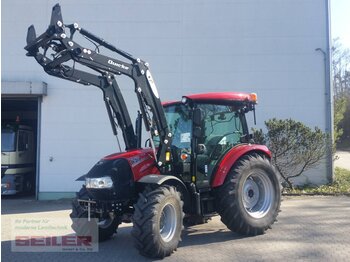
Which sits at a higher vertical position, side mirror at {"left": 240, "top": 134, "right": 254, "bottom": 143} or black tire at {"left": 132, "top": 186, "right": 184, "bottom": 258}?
side mirror at {"left": 240, "top": 134, "right": 254, "bottom": 143}

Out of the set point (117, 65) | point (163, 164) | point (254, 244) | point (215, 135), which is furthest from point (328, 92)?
point (117, 65)

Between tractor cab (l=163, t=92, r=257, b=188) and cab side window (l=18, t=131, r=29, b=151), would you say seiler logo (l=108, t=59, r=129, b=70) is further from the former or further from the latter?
cab side window (l=18, t=131, r=29, b=151)

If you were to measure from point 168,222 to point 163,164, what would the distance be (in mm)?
983

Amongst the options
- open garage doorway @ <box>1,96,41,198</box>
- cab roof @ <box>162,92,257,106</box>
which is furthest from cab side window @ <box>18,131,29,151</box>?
cab roof @ <box>162,92,257,106</box>

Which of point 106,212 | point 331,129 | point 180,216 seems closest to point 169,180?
point 180,216

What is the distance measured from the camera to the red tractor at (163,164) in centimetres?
605

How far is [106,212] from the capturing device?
21.2 feet

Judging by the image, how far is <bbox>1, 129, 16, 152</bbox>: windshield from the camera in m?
14.9

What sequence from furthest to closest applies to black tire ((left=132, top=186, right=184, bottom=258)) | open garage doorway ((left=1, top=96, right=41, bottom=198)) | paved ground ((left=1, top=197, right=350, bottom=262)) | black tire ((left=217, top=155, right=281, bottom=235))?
open garage doorway ((left=1, top=96, right=41, bottom=198)), black tire ((left=217, top=155, right=281, bottom=235)), paved ground ((left=1, top=197, right=350, bottom=262)), black tire ((left=132, top=186, right=184, bottom=258))

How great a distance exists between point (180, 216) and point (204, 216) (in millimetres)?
895

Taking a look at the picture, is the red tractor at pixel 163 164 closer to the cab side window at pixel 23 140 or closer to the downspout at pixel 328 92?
the downspout at pixel 328 92

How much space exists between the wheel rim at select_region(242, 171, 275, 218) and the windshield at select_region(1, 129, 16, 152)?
997cm

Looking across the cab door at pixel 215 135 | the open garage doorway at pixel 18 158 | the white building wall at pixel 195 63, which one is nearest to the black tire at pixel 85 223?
the cab door at pixel 215 135

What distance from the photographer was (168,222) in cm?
636
